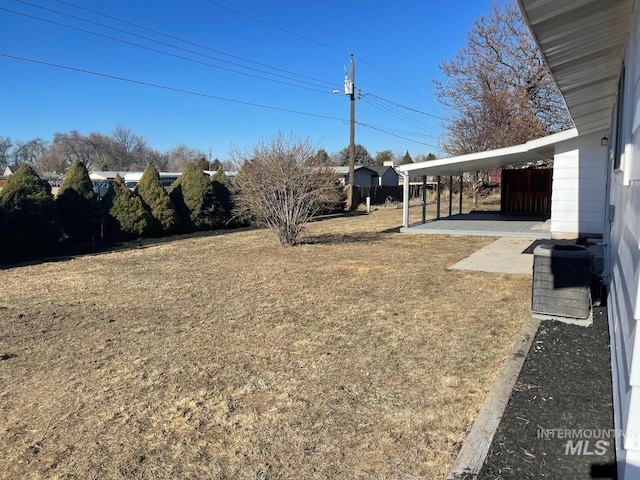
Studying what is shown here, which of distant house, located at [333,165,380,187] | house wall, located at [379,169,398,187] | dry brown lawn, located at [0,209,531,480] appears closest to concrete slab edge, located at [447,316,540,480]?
dry brown lawn, located at [0,209,531,480]

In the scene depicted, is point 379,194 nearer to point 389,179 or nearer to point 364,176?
point 364,176

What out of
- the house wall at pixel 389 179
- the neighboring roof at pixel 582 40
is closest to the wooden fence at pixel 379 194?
the neighboring roof at pixel 582 40

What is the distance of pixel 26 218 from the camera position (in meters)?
10.1

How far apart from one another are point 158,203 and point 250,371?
37.5 feet

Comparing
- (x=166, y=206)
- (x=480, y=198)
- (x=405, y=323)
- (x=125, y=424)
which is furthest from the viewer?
(x=480, y=198)

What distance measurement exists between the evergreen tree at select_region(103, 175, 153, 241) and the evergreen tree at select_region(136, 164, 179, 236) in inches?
27.2

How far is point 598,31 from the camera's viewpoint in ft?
11.8

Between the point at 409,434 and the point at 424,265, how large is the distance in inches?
227

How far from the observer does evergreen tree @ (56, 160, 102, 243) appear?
38.1 ft

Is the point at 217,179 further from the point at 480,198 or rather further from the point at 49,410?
the point at 480,198

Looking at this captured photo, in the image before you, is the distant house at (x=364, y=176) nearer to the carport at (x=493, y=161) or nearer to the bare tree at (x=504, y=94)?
the bare tree at (x=504, y=94)

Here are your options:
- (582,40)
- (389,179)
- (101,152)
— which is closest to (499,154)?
(582,40)

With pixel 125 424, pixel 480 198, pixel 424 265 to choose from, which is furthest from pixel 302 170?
pixel 480 198

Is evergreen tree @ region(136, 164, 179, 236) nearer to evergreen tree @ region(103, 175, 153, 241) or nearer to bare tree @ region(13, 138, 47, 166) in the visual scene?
evergreen tree @ region(103, 175, 153, 241)
